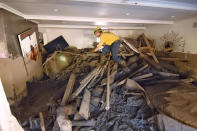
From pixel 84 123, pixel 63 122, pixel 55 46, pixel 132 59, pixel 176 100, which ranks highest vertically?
pixel 55 46

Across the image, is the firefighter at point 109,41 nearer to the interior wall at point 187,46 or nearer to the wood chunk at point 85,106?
the wood chunk at point 85,106

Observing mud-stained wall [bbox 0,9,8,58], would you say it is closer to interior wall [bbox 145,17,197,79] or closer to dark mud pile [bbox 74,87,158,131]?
dark mud pile [bbox 74,87,158,131]

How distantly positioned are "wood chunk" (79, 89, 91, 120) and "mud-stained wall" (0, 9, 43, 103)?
1.76 metres

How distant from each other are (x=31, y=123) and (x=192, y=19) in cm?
585

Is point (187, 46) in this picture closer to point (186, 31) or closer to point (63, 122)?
point (186, 31)

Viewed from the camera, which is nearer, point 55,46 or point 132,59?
point 132,59

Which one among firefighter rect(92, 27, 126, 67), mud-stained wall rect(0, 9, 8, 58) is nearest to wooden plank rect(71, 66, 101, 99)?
firefighter rect(92, 27, 126, 67)

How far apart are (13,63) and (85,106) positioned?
208 cm

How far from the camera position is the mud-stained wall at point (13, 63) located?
215cm

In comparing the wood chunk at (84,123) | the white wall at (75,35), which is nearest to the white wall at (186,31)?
the white wall at (75,35)

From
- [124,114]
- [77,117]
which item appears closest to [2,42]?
[77,117]

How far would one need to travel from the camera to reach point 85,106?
7.00 feet

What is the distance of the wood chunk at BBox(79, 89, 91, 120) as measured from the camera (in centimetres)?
199

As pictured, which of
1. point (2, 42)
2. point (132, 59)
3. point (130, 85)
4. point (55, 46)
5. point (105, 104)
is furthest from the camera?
point (55, 46)
